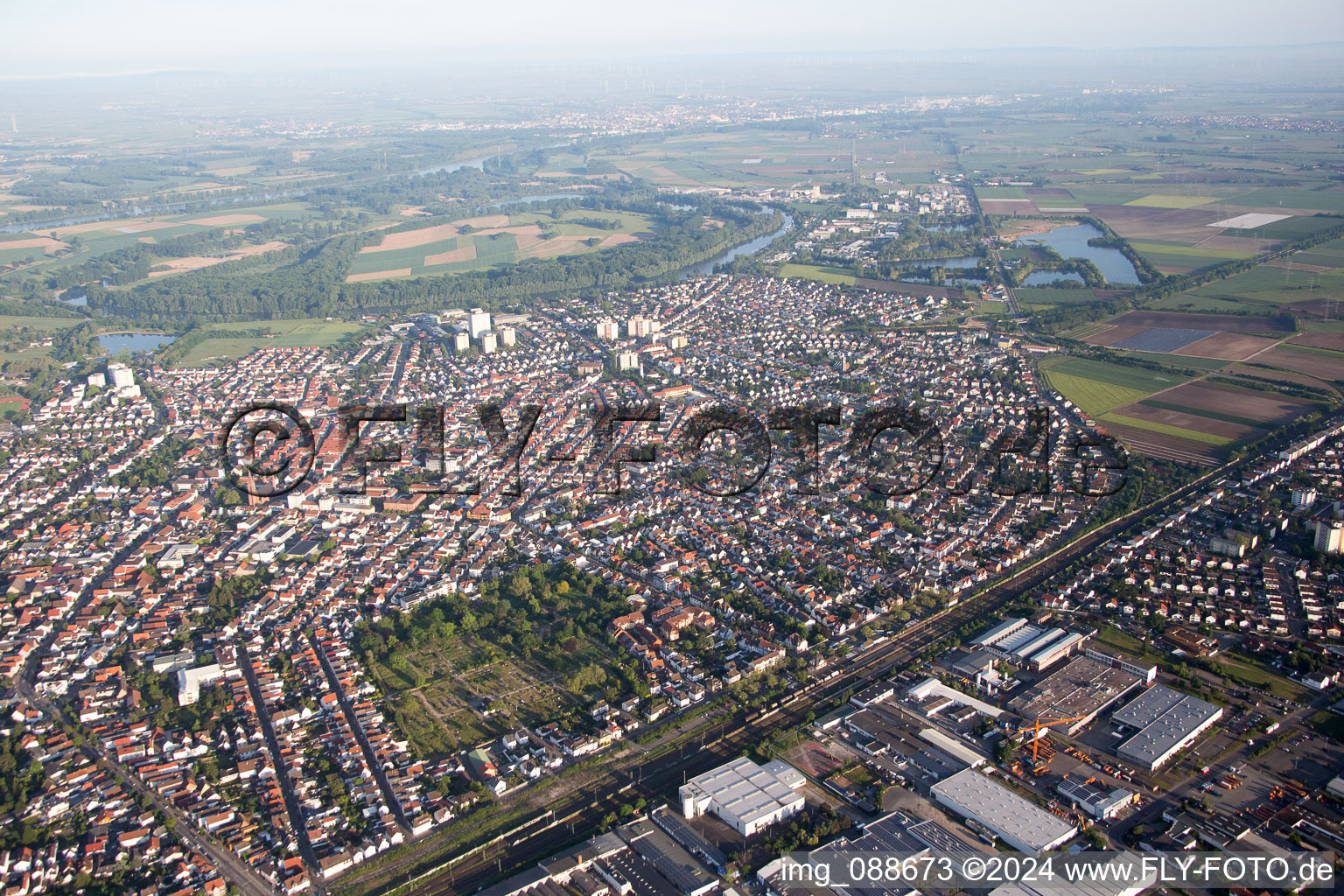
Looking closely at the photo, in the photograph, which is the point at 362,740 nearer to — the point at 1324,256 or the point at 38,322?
the point at 38,322

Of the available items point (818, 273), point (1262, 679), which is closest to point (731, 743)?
point (1262, 679)

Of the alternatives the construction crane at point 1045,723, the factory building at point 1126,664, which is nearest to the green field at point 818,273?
the factory building at point 1126,664

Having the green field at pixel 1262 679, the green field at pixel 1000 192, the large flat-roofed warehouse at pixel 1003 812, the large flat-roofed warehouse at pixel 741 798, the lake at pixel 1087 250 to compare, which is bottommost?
the large flat-roofed warehouse at pixel 741 798

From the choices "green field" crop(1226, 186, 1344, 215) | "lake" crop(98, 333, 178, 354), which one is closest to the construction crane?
"lake" crop(98, 333, 178, 354)

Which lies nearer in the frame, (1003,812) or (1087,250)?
(1003,812)

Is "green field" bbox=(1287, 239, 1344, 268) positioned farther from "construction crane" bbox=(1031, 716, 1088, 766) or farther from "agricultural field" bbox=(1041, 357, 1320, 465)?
"construction crane" bbox=(1031, 716, 1088, 766)

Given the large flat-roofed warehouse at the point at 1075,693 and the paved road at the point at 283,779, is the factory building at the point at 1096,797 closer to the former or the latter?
the large flat-roofed warehouse at the point at 1075,693

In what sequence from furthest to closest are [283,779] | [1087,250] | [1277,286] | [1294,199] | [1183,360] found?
[1294,199] < [1087,250] < [1277,286] < [1183,360] < [283,779]
